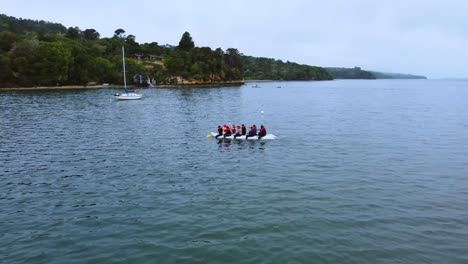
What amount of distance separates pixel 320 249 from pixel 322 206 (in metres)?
5.84

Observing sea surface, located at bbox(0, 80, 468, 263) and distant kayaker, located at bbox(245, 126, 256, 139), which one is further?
distant kayaker, located at bbox(245, 126, 256, 139)

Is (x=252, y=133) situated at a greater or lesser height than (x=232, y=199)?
greater

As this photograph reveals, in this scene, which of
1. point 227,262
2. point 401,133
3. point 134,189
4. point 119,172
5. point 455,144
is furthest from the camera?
point 401,133

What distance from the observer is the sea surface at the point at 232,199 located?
704 inches

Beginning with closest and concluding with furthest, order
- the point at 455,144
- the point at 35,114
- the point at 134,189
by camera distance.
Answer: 1. the point at 134,189
2. the point at 455,144
3. the point at 35,114

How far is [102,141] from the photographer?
1810 inches

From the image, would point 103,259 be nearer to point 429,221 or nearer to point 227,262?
point 227,262

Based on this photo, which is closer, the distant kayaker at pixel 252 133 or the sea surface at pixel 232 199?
the sea surface at pixel 232 199

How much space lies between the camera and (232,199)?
2484 centimetres

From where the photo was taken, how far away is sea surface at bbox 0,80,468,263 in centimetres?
1788

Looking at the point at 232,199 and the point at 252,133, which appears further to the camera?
the point at 252,133

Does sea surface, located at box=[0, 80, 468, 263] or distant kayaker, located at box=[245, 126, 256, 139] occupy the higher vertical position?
distant kayaker, located at box=[245, 126, 256, 139]

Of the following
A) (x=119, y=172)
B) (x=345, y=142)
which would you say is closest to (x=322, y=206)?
(x=119, y=172)

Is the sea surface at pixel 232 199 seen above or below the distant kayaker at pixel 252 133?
below
